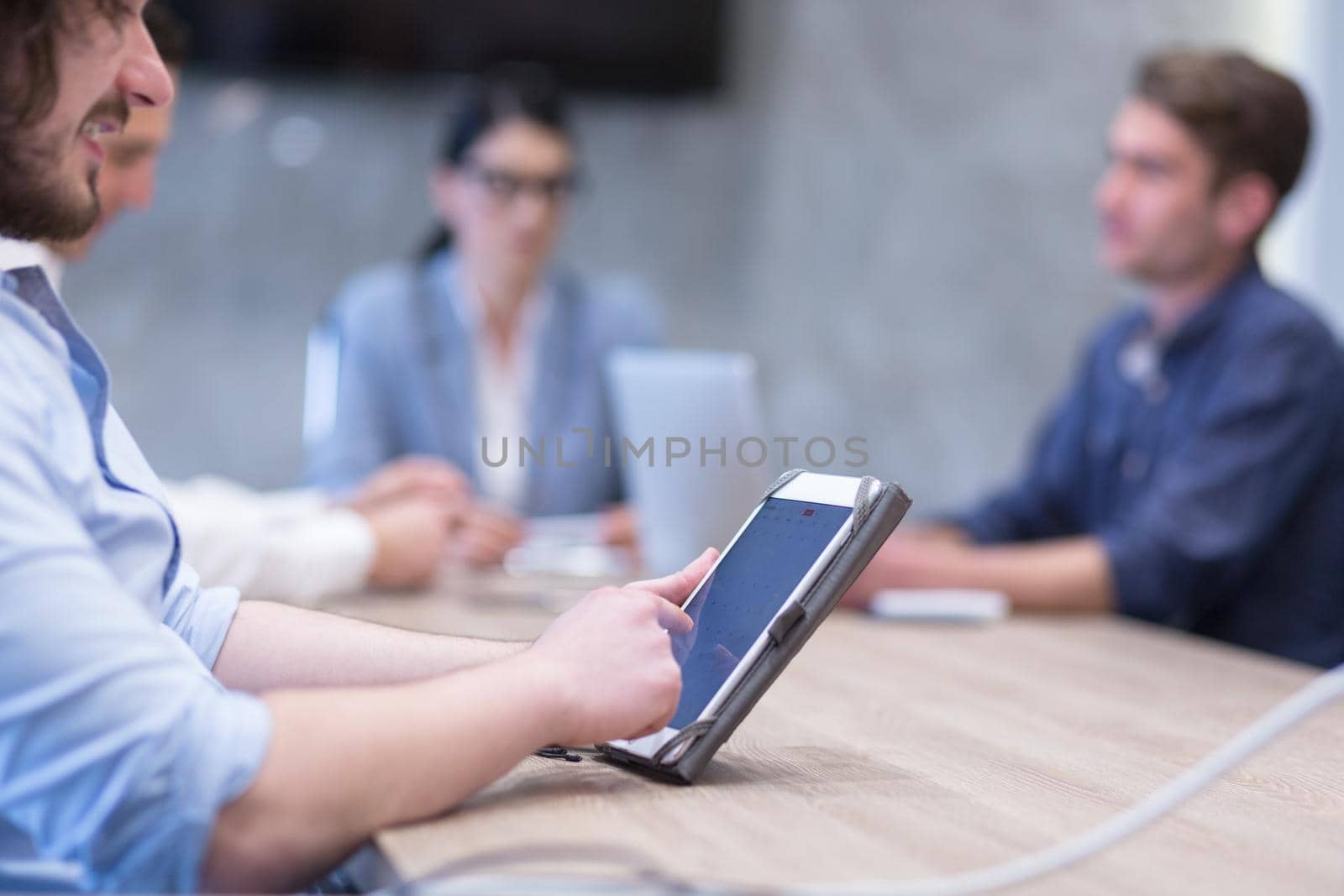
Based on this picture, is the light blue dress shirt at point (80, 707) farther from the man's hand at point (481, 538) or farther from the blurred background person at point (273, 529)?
the man's hand at point (481, 538)

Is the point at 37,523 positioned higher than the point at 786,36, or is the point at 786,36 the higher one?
the point at 786,36

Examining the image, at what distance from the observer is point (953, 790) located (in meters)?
0.94

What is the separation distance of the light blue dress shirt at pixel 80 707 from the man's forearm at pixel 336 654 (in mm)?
209

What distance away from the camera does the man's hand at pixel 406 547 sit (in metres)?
1.89

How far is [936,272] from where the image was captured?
11.6ft

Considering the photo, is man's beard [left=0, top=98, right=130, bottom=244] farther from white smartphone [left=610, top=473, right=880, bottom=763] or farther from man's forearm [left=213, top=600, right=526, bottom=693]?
white smartphone [left=610, top=473, right=880, bottom=763]

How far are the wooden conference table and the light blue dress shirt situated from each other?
0.11 meters

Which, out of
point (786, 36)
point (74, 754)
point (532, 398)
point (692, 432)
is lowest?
point (532, 398)

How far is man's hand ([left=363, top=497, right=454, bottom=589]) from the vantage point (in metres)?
1.89

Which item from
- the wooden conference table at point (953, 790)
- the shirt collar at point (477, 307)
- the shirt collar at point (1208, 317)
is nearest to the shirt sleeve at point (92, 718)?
the wooden conference table at point (953, 790)

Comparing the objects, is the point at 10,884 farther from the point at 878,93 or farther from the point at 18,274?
the point at 878,93

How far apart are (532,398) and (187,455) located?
1.26 meters

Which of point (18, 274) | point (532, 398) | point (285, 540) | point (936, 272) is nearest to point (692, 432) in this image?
point (285, 540)

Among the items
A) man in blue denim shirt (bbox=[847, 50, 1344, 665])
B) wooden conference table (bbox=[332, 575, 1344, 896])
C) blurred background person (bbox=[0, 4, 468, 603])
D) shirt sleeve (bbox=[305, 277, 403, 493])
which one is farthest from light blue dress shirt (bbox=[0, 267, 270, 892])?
shirt sleeve (bbox=[305, 277, 403, 493])
